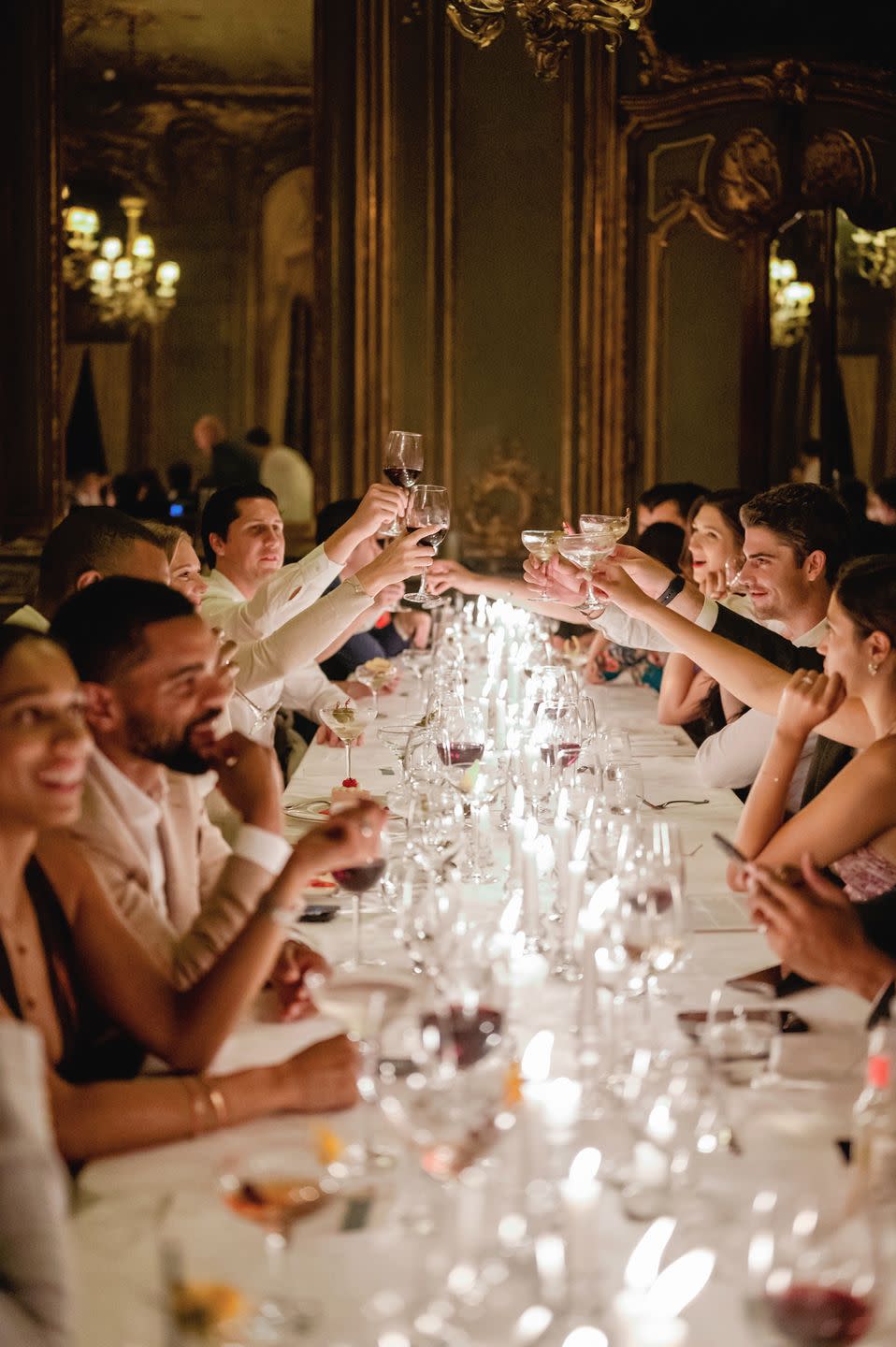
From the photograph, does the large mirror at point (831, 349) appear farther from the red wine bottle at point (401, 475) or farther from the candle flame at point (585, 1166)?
the candle flame at point (585, 1166)

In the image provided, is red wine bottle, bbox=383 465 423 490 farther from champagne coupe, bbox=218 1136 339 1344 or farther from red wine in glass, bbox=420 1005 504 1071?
champagne coupe, bbox=218 1136 339 1344

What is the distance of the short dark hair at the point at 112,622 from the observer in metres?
1.94

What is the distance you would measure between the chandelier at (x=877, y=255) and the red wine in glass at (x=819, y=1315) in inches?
303

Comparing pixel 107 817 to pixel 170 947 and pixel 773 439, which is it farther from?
pixel 773 439

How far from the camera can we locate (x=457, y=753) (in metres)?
2.84

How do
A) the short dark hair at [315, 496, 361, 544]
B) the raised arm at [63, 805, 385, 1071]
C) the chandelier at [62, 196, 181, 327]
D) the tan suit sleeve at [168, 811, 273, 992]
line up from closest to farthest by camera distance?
the raised arm at [63, 805, 385, 1071], the tan suit sleeve at [168, 811, 273, 992], the short dark hair at [315, 496, 361, 544], the chandelier at [62, 196, 181, 327]

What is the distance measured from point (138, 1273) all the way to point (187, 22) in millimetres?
11656

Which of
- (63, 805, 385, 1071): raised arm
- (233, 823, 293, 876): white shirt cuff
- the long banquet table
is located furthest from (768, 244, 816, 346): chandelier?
(63, 805, 385, 1071): raised arm

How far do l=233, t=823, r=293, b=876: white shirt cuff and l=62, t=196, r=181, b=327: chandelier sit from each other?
11870mm

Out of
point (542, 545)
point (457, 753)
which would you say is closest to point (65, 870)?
point (457, 753)

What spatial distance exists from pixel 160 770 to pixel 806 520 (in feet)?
6.20

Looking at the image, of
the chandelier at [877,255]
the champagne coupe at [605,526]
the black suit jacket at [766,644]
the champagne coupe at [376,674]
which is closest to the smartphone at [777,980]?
the black suit jacket at [766,644]

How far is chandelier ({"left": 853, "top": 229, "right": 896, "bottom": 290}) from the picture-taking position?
806 cm

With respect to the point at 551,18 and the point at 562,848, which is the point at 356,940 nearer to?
the point at 562,848
